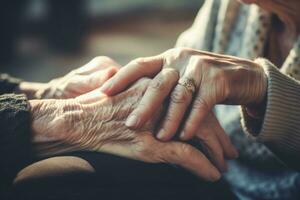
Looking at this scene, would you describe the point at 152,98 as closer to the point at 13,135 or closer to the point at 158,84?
the point at 158,84

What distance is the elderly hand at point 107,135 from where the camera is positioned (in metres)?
0.91

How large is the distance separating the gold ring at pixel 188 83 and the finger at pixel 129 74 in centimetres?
8

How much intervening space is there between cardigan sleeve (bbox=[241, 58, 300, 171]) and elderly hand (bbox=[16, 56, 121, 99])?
13.2 inches

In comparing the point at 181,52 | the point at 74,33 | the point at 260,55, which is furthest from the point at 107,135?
the point at 74,33

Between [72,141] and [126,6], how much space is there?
4661mm

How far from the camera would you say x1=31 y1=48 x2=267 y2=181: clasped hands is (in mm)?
910

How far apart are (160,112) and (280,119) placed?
0.25 m

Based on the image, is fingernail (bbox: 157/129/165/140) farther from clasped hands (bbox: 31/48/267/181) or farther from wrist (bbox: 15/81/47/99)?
wrist (bbox: 15/81/47/99)

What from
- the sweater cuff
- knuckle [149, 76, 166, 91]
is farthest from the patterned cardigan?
the sweater cuff

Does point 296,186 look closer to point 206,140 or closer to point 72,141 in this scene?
point 206,140

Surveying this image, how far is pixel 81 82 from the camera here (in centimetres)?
115

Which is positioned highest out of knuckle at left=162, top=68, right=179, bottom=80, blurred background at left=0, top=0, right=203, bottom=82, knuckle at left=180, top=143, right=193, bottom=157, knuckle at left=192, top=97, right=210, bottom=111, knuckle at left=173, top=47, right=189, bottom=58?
knuckle at left=173, top=47, right=189, bottom=58

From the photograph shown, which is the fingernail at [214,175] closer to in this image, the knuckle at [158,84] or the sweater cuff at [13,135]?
the knuckle at [158,84]

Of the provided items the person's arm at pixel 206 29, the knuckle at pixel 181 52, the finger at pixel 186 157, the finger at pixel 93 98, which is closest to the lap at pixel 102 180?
the finger at pixel 186 157
